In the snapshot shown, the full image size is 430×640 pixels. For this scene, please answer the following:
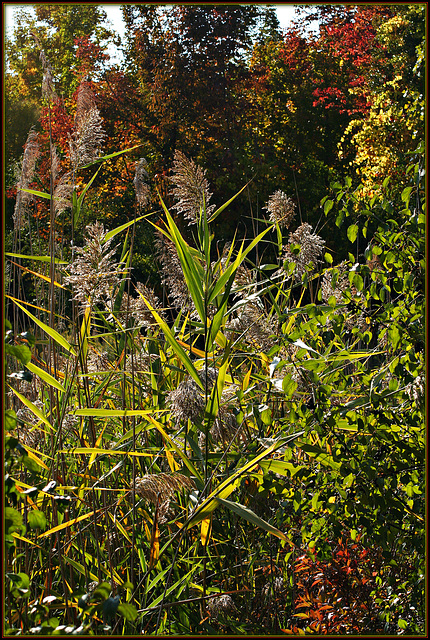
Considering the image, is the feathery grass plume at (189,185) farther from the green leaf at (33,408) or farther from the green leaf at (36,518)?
the green leaf at (36,518)

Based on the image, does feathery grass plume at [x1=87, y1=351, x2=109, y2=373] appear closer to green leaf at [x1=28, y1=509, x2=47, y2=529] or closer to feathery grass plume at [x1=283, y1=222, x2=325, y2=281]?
feathery grass plume at [x1=283, y1=222, x2=325, y2=281]

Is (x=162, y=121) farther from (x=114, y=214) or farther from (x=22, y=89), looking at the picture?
(x=22, y=89)

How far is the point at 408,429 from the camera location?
4.61ft

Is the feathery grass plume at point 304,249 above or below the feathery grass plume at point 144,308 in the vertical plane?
above

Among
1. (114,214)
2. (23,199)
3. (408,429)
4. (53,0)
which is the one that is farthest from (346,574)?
(114,214)

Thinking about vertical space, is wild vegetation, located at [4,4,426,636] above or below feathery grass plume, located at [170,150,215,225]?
below

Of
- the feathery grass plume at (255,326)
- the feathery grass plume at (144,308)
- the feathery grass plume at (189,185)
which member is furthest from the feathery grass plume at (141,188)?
the feathery grass plume at (255,326)

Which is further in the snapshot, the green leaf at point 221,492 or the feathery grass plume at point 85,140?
the feathery grass plume at point 85,140

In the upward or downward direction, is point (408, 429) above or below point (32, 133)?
below

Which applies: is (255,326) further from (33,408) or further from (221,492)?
(33,408)

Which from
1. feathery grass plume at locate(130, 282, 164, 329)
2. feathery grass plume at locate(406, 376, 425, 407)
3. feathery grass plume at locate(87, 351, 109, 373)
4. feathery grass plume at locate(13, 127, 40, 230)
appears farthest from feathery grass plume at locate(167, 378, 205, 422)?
feathery grass plume at locate(13, 127, 40, 230)

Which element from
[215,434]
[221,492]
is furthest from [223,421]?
[221,492]

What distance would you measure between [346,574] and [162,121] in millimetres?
8276

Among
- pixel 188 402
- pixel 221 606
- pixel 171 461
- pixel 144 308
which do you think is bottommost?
pixel 221 606
